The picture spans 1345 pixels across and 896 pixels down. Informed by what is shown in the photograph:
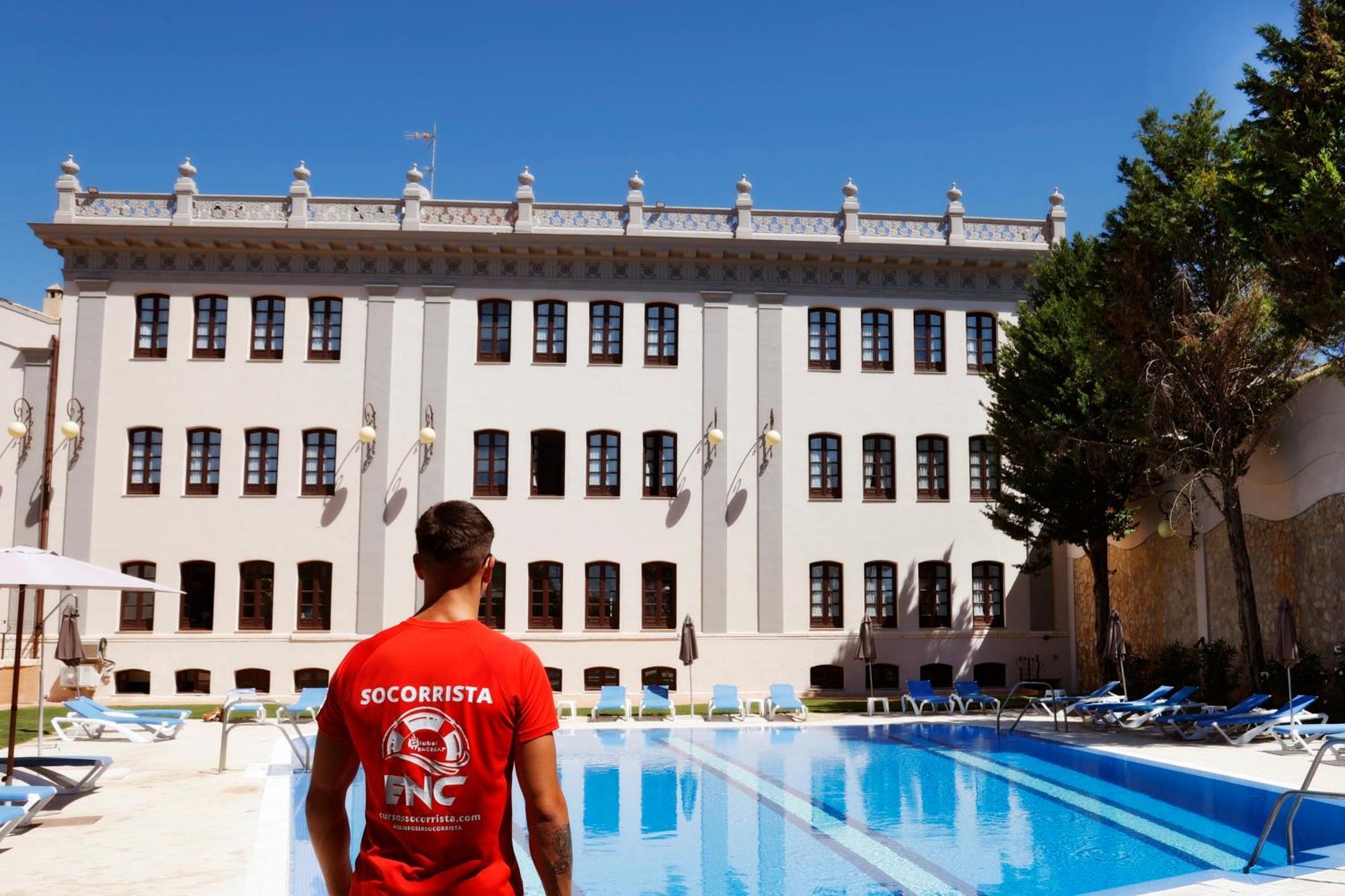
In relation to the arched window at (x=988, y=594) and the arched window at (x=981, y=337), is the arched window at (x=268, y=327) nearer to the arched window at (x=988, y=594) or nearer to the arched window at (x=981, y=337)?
the arched window at (x=981, y=337)

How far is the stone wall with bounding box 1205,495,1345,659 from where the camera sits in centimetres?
1748

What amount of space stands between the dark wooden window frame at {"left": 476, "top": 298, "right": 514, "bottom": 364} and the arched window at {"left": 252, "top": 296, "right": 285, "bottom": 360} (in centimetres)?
453

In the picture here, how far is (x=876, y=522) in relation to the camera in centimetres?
2703

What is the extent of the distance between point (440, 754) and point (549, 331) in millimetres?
24474

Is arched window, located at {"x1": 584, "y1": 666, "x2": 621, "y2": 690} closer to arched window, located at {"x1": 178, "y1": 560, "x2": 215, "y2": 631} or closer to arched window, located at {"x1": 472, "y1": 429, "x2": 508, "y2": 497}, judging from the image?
arched window, located at {"x1": 472, "y1": 429, "x2": 508, "y2": 497}

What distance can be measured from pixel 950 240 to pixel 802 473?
6766mm

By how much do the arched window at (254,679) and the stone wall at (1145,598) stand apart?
60.2 ft

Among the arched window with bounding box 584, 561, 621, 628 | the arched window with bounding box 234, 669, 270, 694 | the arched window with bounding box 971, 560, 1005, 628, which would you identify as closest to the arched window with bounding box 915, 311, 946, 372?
the arched window with bounding box 971, 560, 1005, 628

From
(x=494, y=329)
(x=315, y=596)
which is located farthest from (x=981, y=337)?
(x=315, y=596)

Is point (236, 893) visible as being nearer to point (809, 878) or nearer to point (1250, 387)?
point (809, 878)

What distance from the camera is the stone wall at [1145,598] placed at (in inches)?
866

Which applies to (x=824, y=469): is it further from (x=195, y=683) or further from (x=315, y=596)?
(x=195, y=683)

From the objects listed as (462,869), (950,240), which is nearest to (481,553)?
(462,869)

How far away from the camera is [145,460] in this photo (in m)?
26.1
